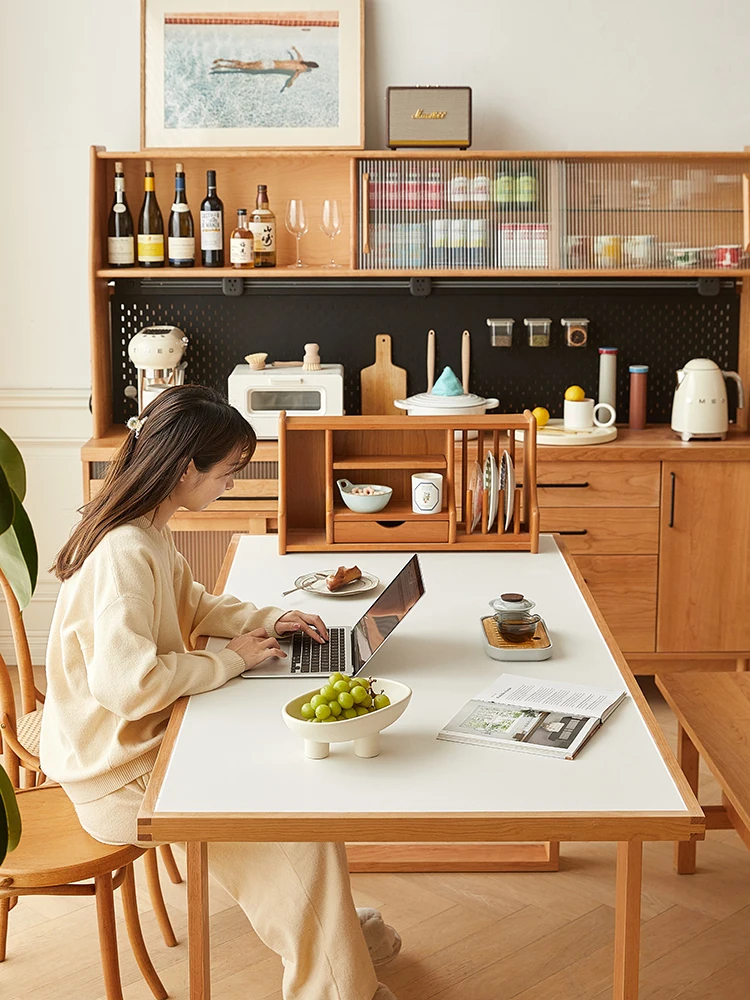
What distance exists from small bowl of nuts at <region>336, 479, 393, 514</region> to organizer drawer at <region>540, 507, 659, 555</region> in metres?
1.07

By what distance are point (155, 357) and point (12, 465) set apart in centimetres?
293

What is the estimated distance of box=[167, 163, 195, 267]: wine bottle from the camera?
3.90 metres

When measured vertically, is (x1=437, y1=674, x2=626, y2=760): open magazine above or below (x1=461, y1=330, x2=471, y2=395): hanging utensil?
below

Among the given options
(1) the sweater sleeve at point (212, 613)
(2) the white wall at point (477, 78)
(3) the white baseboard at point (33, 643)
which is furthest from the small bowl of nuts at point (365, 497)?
(3) the white baseboard at point (33, 643)

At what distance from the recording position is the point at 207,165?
4016mm

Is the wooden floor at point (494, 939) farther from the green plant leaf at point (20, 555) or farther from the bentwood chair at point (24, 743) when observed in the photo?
the green plant leaf at point (20, 555)

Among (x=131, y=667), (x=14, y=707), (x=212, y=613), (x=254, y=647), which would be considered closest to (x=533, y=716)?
(x=254, y=647)

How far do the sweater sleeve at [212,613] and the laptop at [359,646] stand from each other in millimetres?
116

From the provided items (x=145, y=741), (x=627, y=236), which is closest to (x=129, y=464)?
(x=145, y=741)

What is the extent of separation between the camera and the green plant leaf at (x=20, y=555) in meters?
0.99

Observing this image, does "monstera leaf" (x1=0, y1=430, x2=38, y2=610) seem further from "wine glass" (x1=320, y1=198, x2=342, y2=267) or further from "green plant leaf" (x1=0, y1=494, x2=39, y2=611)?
"wine glass" (x1=320, y1=198, x2=342, y2=267)

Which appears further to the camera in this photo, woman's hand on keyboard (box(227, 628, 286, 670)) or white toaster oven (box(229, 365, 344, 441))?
white toaster oven (box(229, 365, 344, 441))

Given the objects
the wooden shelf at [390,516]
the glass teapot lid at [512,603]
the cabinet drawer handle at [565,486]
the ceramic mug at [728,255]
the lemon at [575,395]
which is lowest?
the cabinet drawer handle at [565,486]

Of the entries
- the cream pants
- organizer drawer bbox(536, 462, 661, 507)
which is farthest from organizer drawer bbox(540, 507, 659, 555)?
the cream pants
